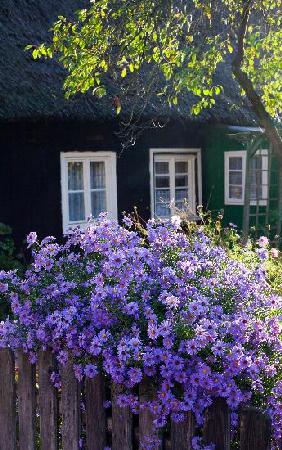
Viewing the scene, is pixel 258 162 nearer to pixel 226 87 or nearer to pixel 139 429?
pixel 226 87

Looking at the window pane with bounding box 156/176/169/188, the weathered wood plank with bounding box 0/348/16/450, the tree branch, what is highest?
the tree branch

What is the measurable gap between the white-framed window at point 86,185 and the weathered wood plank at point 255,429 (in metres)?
6.82

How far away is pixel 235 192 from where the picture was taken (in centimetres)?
1052

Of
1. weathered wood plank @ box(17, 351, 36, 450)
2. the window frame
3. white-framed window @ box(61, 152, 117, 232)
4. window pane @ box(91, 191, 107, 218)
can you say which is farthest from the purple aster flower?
the window frame

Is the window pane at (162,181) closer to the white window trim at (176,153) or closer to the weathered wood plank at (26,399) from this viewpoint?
the white window trim at (176,153)

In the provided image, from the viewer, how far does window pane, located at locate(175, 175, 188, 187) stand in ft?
33.6

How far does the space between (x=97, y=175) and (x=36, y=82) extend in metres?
1.74

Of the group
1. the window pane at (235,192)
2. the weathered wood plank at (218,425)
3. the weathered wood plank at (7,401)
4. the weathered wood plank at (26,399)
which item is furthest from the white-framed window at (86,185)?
the weathered wood plank at (218,425)

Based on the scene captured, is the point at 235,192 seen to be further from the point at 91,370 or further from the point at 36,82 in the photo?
the point at 91,370

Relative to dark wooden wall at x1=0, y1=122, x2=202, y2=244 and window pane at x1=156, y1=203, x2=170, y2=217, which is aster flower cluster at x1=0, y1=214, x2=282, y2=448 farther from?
window pane at x1=156, y1=203, x2=170, y2=217

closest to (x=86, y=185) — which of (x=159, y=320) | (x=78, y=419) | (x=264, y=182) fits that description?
(x=264, y=182)

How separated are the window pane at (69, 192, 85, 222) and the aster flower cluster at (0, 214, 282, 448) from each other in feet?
20.4

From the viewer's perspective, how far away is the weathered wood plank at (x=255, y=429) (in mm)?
1930

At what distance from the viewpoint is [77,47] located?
625cm
